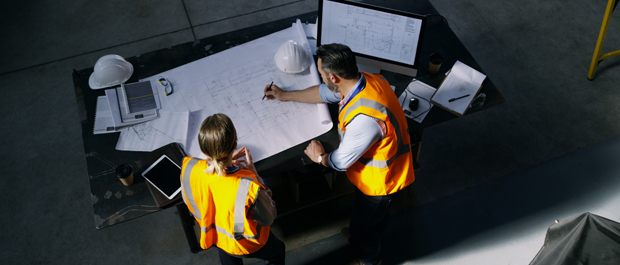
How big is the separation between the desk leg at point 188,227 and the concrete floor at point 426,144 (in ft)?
0.45

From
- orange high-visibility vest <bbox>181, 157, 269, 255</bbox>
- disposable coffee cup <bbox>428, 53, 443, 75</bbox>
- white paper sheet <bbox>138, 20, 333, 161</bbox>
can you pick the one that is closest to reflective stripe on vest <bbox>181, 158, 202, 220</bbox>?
orange high-visibility vest <bbox>181, 157, 269, 255</bbox>

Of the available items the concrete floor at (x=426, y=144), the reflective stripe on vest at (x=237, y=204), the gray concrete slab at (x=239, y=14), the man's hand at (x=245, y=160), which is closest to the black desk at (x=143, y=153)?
the man's hand at (x=245, y=160)

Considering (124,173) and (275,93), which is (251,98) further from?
(124,173)

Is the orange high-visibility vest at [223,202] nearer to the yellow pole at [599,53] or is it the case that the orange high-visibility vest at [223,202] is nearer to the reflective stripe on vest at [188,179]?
the reflective stripe on vest at [188,179]

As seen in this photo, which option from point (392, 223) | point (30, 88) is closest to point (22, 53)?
point (30, 88)

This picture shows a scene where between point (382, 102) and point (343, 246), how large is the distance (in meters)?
1.41

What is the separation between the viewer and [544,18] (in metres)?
4.44

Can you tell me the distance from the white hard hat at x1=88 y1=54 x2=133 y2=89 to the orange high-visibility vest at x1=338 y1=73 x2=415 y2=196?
4.62 ft

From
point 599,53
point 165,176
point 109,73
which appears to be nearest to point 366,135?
point 165,176

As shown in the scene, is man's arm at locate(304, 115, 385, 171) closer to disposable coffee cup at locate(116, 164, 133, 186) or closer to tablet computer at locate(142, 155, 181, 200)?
tablet computer at locate(142, 155, 181, 200)

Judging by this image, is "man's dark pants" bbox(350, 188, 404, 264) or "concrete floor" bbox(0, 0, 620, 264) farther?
"concrete floor" bbox(0, 0, 620, 264)

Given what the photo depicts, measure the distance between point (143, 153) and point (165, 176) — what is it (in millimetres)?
242

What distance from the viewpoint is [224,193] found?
5.93 feet

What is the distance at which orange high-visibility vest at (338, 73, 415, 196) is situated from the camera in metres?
1.96
